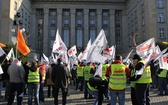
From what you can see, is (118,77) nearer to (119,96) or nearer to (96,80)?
(119,96)

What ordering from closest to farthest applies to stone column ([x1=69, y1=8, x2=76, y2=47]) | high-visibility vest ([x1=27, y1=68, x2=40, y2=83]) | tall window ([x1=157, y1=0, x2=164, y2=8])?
high-visibility vest ([x1=27, y1=68, x2=40, y2=83]) → tall window ([x1=157, y1=0, x2=164, y2=8]) → stone column ([x1=69, y1=8, x2=76, y2=47])

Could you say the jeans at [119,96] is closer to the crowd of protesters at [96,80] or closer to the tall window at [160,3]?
the crowd of protesters at [96,80]

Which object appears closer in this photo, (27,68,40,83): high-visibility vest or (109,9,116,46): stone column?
(27,68,40,83): high-visibility vest

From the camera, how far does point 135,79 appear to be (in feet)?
25.6

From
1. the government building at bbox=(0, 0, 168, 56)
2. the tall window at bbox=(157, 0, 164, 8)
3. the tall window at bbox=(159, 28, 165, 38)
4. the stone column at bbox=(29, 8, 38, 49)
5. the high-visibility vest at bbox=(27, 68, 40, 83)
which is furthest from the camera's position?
the government building at bbox=(0, 0, 168, 56)

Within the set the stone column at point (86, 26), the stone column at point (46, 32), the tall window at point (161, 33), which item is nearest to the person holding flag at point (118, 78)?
the tall window at point (161, 33)

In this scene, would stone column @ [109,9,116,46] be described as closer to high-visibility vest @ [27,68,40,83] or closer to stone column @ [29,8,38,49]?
stone column @ [29,8,38,49]

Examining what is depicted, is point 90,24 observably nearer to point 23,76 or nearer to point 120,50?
point 120,50

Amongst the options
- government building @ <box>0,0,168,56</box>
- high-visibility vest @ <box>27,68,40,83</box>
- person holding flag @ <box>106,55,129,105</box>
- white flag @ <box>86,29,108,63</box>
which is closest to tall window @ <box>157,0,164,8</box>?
government building @ <box>0,0,168,56</box>

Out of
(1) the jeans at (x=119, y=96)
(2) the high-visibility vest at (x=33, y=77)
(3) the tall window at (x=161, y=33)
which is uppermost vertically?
(3) the tall window at (x=161, y=33)

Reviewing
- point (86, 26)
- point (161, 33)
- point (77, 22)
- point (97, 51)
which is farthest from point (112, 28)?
point (97, 51)

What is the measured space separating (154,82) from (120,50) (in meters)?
49.1

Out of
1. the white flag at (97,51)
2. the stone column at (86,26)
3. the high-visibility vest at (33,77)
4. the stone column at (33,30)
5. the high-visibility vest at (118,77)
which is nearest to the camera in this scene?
the high-visibility vest at (118,77)

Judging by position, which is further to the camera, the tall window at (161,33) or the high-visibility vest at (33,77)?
the tall window at (161,33)
